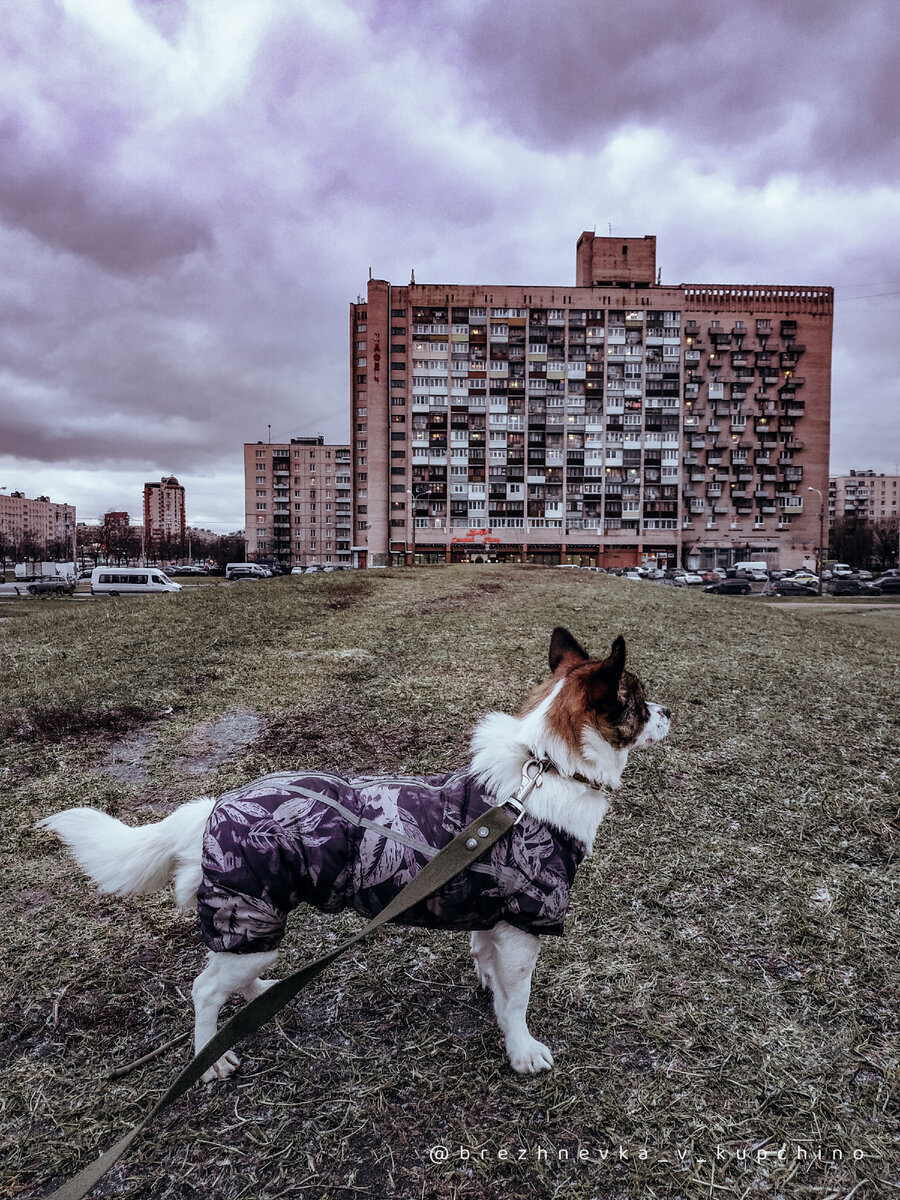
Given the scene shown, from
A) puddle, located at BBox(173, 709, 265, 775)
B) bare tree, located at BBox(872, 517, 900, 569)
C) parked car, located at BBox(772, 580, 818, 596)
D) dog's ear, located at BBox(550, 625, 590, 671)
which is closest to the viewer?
dog's ear, located at BBox(550, 625, 590, 671)

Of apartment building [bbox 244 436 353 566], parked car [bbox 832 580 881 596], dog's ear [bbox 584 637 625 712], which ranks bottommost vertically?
parked car [bbox 832 580 881 596]

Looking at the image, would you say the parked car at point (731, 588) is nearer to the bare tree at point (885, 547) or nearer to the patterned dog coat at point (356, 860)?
the patterned dog coat at point (356, 860)

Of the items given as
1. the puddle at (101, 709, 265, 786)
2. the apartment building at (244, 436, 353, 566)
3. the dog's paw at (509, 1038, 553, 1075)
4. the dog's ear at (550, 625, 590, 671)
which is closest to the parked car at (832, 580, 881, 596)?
the puddle at (101, 709, 265, 786)

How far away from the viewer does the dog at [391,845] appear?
7.90ft

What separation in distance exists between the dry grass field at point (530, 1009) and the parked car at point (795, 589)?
50.2 metres

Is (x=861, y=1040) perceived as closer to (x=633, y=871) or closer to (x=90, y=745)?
(x=633, y=871)

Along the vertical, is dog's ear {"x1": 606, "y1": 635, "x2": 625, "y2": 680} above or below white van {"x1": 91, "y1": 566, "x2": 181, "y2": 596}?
above

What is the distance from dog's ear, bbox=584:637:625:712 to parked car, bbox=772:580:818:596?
5565 centimetres

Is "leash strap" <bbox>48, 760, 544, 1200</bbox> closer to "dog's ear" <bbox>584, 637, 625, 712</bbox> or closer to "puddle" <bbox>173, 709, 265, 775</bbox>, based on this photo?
"dog's ear" <bbox>584, 637, 625, 712</bbox>

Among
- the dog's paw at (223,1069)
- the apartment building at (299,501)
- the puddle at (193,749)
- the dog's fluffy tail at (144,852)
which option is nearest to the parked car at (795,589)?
the puddle at (193,749)

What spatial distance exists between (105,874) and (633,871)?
3.45 meters

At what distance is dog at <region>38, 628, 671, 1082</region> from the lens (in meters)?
2.41

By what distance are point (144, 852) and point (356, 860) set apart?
949 mm

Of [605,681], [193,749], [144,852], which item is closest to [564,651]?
[605,681]
